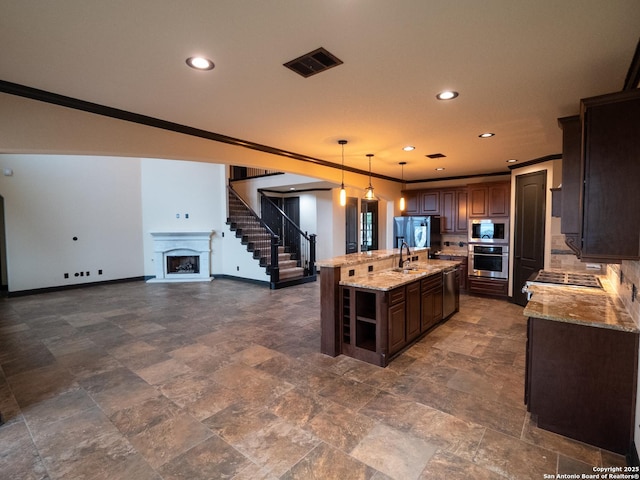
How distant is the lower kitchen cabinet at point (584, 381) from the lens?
6.68 ft

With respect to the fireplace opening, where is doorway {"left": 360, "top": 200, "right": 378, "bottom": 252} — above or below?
above

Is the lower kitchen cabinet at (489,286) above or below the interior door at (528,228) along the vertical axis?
below

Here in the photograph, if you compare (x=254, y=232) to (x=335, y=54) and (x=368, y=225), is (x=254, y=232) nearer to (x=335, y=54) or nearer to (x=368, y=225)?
(x=368, y=225)

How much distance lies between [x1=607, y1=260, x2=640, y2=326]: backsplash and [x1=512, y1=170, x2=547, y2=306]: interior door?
250 cm

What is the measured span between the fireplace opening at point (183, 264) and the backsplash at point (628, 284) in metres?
8.49

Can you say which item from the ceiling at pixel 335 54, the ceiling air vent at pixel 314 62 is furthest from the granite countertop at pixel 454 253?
the ceiling air vent at pixel 314 62

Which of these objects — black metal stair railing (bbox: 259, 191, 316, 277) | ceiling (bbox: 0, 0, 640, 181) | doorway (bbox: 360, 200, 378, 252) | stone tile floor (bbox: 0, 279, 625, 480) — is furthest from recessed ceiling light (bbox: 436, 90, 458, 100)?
doorway (bbox: 360, 200, 378, 252)

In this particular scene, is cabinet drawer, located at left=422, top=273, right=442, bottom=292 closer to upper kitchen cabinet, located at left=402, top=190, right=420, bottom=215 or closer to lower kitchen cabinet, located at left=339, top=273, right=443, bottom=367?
lower kitchen cabinet, located at left=339, top=273, right=443, bottom=367

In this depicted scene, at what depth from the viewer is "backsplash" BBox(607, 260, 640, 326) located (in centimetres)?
208

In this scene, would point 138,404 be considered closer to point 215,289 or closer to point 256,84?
point 256,84

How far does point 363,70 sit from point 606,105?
5.24 ft

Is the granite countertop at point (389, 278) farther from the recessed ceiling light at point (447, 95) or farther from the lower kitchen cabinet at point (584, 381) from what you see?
the recessed ceiling light at point (447, 95)

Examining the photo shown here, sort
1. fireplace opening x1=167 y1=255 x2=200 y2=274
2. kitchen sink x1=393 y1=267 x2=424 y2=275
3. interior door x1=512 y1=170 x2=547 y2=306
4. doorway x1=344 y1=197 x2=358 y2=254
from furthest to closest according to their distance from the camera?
doorway x1=344 y1=197 x2=358 y2=254 < fireplace opening x1=167 y1=255 x2=200 y2=274 < interior door x1=512 y1=170 x2=547 y2=306 < kitchen sink x1=393 y1=267 x2=424 y2=275

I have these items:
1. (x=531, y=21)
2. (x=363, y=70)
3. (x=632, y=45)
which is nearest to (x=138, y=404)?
(x=363, y=70)
